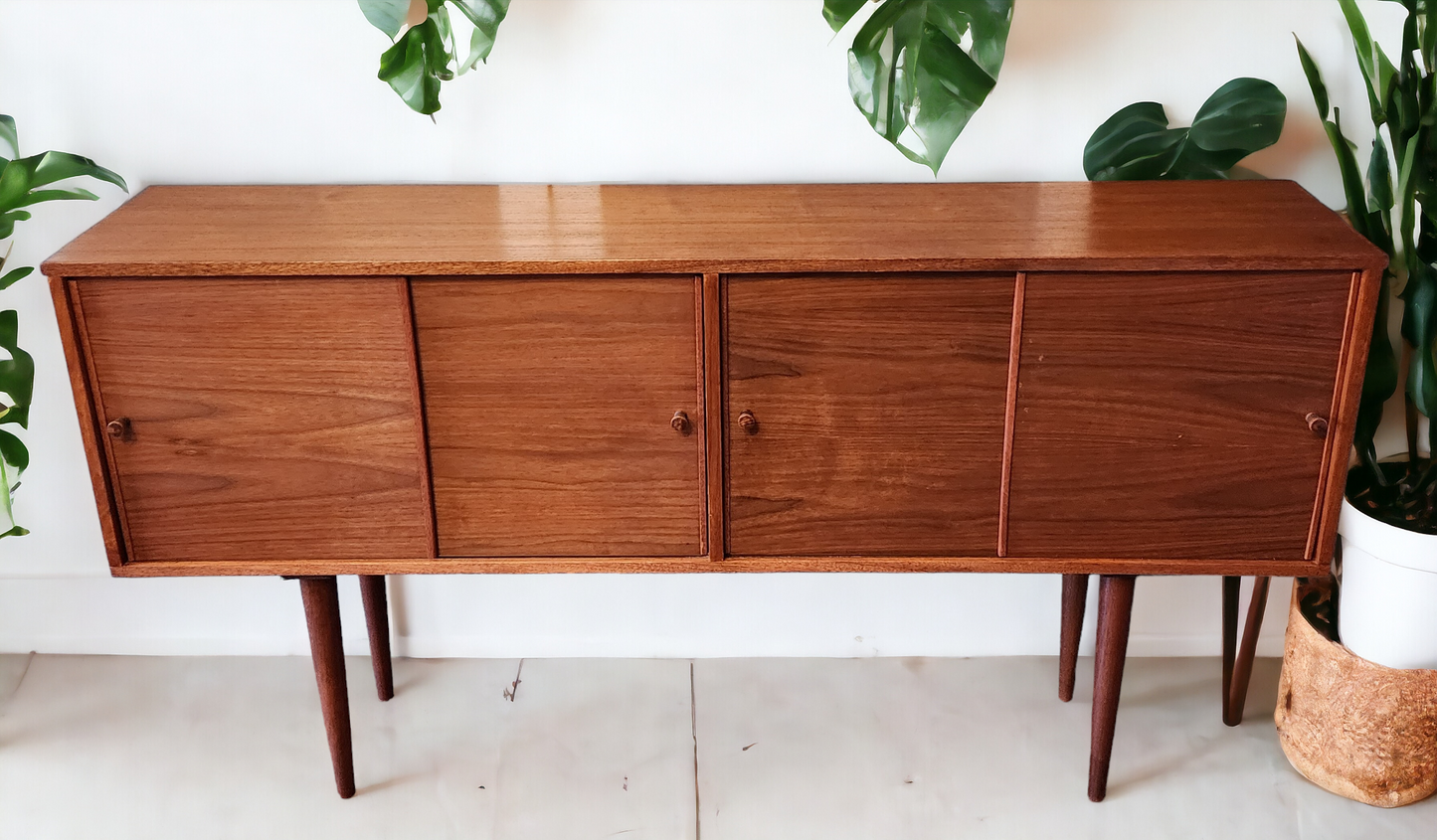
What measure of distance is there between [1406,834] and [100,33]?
7.34ft

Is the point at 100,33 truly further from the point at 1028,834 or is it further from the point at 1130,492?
the point at 1028,834

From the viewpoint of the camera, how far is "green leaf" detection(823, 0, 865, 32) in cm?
172

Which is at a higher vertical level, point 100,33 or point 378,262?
point 100,33

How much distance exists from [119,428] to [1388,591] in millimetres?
1727

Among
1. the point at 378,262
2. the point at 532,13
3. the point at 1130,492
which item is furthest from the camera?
the point at 532,13

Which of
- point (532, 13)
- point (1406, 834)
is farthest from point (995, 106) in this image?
point (1406, 834)

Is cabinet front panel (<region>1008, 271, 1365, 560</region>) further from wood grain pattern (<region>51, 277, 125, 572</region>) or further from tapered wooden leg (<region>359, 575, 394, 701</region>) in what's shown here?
wood grain pattern (<region>51, 277, 125, 572</region>)

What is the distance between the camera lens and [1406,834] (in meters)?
1.92

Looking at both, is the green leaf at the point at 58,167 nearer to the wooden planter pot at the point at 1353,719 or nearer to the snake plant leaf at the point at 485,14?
the snake plant leaf at the point at 485,14

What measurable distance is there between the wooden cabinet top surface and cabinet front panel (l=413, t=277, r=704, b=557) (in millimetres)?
50

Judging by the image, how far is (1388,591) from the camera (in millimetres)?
1836

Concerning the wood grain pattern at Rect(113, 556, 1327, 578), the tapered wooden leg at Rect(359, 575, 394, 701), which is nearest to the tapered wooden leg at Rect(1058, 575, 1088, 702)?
the wood grain pattern at Rect(113, 556, 1327, 578)

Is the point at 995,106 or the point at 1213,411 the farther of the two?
the point at 995,106

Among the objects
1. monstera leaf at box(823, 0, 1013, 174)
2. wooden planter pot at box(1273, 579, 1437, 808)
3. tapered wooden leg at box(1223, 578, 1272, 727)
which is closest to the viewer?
monstera leaf at box(823, 0, 1013, 174)
